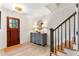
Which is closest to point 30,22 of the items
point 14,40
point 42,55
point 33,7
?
point 33,7

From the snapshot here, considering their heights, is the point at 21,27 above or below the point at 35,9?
below

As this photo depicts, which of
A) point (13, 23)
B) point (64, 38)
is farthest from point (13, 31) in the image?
point (64, 38)

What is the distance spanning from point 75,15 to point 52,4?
0.39 meters

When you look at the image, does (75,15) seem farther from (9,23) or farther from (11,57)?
(11,57)

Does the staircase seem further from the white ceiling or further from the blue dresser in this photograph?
the white ceiling

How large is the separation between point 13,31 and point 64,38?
0.81m

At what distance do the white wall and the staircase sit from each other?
397mm

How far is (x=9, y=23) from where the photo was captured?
63.6 inches

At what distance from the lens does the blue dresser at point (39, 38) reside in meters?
1.62

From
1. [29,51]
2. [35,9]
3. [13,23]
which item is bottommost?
[29,51]

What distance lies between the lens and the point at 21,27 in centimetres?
167

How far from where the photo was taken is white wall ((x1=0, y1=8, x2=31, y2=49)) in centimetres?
157

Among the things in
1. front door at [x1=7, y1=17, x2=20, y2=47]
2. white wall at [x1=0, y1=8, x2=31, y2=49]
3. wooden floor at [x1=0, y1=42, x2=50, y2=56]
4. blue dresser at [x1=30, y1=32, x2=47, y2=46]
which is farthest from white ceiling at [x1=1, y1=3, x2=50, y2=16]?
wooden floor at [x1=0, y1=42, x2=50, y2=56]

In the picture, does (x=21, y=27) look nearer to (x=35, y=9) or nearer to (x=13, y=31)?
(x=13, y=31)
